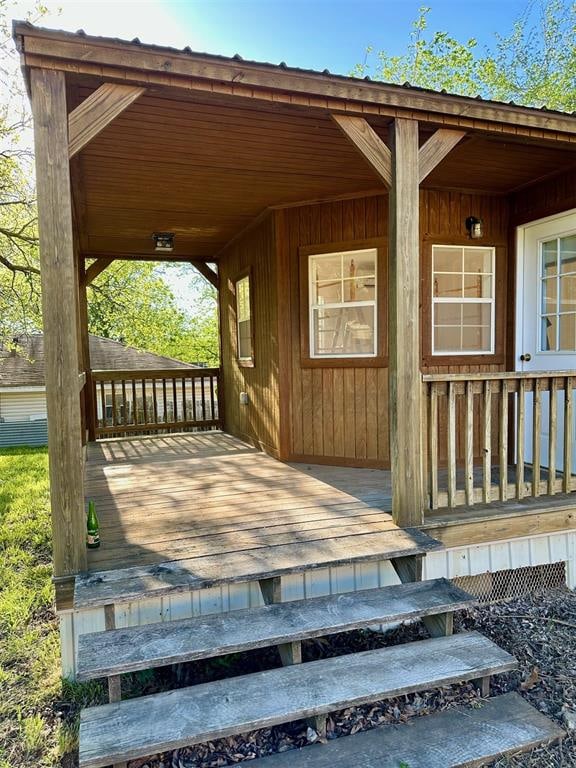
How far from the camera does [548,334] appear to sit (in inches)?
175

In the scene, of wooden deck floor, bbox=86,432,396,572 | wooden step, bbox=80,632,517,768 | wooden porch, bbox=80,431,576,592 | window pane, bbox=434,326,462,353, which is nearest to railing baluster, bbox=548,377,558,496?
wooden porch, bbox=80,431,576,592

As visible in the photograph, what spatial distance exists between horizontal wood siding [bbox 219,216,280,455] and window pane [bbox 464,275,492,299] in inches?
73.9

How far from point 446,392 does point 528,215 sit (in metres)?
2.39

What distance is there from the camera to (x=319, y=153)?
372 cm

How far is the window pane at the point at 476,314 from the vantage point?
15.7 ft

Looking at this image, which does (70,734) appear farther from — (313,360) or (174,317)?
(174,317)

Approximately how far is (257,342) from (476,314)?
235cm

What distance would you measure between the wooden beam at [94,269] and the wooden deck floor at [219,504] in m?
2.49

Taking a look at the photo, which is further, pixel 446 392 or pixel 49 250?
pixel 446 392

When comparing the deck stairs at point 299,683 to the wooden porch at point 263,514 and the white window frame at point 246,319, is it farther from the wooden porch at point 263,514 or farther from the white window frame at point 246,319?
the white window frame at point 246,319

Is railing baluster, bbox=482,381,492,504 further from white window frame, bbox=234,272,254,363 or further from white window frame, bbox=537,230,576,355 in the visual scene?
white window frame, bbox=234,272,254,363

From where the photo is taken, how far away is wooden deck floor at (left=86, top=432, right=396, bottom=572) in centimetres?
279

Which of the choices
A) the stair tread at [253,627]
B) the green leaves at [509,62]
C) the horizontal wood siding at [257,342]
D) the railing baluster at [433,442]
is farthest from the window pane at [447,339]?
the green leaves at [509,62]

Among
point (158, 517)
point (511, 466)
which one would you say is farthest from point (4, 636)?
point (511, 466)
